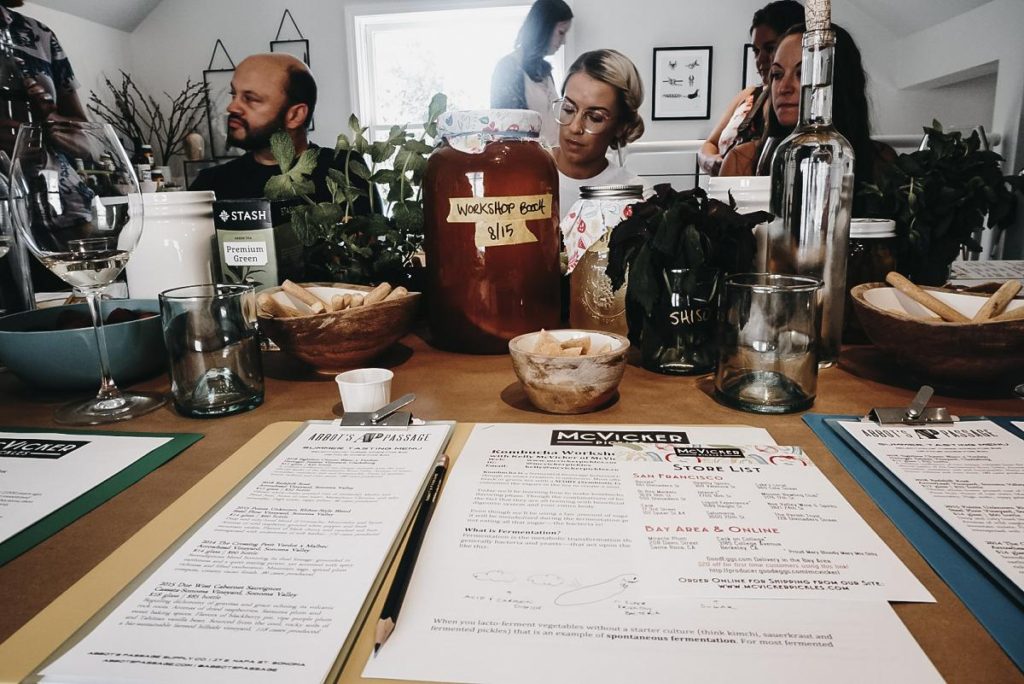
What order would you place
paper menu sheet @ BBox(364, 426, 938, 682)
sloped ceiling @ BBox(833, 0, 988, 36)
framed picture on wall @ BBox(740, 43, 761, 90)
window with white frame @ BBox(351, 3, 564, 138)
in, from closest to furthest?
1. paper menu sheet @ BBox(364, 426, 938, 682)
2. sloped ceiling @ BBox(833, 0, 988, 36)
3. framed picture on wall @ BBox(740, 43, 761, 90)
4. window with white frame @ BBox(351, 3, 564, 138)

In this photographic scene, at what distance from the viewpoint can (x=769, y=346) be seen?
0.67 m

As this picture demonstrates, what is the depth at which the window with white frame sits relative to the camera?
432 cm

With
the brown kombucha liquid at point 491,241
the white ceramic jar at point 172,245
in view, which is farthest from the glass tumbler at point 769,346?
the white ceramic jar at point 172,245

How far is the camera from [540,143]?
36.2 inches

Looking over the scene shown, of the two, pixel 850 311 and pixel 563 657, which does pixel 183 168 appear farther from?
pixel 563 657

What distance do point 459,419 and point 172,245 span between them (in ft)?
1.87

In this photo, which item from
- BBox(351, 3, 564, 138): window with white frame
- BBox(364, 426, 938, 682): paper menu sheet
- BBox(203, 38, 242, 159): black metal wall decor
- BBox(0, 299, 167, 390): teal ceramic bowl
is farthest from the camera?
BBox(203, 38, 242, 159): black metal wall decor

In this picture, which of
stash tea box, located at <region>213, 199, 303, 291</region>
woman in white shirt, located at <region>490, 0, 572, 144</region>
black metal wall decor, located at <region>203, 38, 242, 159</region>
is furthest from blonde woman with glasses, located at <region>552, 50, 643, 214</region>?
black metal wall decor, located at <region>203, 38, 242, 159</region>

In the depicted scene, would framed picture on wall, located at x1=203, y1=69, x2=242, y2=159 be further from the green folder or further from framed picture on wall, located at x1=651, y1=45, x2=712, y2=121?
the green folder

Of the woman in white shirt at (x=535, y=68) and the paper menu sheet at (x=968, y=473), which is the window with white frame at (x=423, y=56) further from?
the paper menu sheet at (x=968, y=473)

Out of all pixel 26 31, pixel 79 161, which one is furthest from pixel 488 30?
pixel 79 161

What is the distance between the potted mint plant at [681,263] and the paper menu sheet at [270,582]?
1.10 feet

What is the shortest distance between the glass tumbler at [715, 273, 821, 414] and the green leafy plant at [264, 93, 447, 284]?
0.50 m

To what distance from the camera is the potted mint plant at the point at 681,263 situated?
2.43 ft
